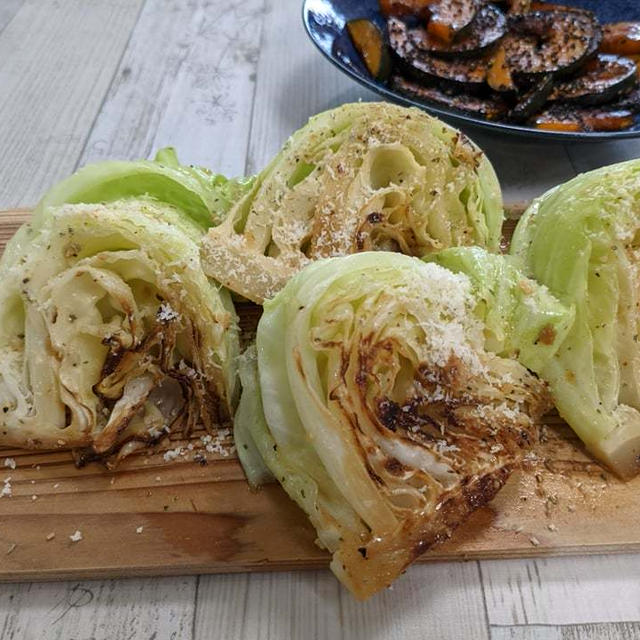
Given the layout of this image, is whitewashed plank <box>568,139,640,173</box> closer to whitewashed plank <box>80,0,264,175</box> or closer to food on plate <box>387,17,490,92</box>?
food on plate <box>387,17,490,92</box>

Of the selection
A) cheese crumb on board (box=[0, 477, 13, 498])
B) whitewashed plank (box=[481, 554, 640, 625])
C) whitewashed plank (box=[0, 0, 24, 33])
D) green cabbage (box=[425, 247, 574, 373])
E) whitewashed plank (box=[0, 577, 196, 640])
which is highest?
green cabbage (box=[425, 247, 574, 373])

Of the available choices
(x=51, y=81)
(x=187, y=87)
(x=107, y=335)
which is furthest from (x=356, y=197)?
(x=51, y=81)

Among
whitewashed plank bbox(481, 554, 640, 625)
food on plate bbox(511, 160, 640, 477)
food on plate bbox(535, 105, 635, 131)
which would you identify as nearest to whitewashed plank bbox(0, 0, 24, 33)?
food on plate bbox(535, 105, 635, 131)

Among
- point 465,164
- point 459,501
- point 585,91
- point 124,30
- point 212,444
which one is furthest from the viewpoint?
point 124,30

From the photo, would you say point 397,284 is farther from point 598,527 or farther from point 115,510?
point 115,510

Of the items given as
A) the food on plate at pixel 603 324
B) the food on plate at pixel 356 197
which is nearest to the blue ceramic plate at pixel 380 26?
the food on plate at pixel 356 197

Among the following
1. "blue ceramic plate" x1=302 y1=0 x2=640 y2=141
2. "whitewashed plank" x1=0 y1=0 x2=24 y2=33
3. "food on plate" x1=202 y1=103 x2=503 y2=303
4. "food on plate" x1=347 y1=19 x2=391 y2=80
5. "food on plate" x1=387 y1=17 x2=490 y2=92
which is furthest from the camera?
"whitewashed plank" x1=0 y1=0 x2=24 y2=33

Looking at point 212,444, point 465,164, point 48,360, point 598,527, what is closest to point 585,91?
point 465,164
